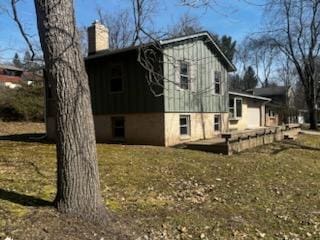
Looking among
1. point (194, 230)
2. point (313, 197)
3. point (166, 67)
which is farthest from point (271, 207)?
point (166, 67)

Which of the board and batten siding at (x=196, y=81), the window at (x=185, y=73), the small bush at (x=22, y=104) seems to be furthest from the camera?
the small bush at (x=22, y=104)

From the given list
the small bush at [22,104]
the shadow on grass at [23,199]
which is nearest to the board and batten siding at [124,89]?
the shadow on grass at [23,199]

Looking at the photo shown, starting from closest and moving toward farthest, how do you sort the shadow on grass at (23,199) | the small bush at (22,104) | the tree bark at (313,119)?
the shadow on grass at (23,199) → the small bush at (22,104) → the tree bark at (313,119)

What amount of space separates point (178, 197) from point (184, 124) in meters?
10.8

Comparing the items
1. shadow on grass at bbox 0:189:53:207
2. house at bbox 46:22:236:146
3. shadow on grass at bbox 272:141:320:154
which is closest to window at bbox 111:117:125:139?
house at bbox 46:22:236:146

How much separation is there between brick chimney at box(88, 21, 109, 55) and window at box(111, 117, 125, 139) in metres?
4.38

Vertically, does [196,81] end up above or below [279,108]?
above

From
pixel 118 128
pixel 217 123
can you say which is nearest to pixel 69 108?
pixel 118 128

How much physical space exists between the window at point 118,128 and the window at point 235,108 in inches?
396

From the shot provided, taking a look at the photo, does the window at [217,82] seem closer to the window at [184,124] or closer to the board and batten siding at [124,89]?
the window at [184,124]

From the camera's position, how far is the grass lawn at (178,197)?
19.6 ft

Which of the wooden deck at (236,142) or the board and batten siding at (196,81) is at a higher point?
the board and batten siding at (196,81)

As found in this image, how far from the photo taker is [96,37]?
21.8 m

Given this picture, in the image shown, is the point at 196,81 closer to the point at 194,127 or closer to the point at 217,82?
the point at 194,127
